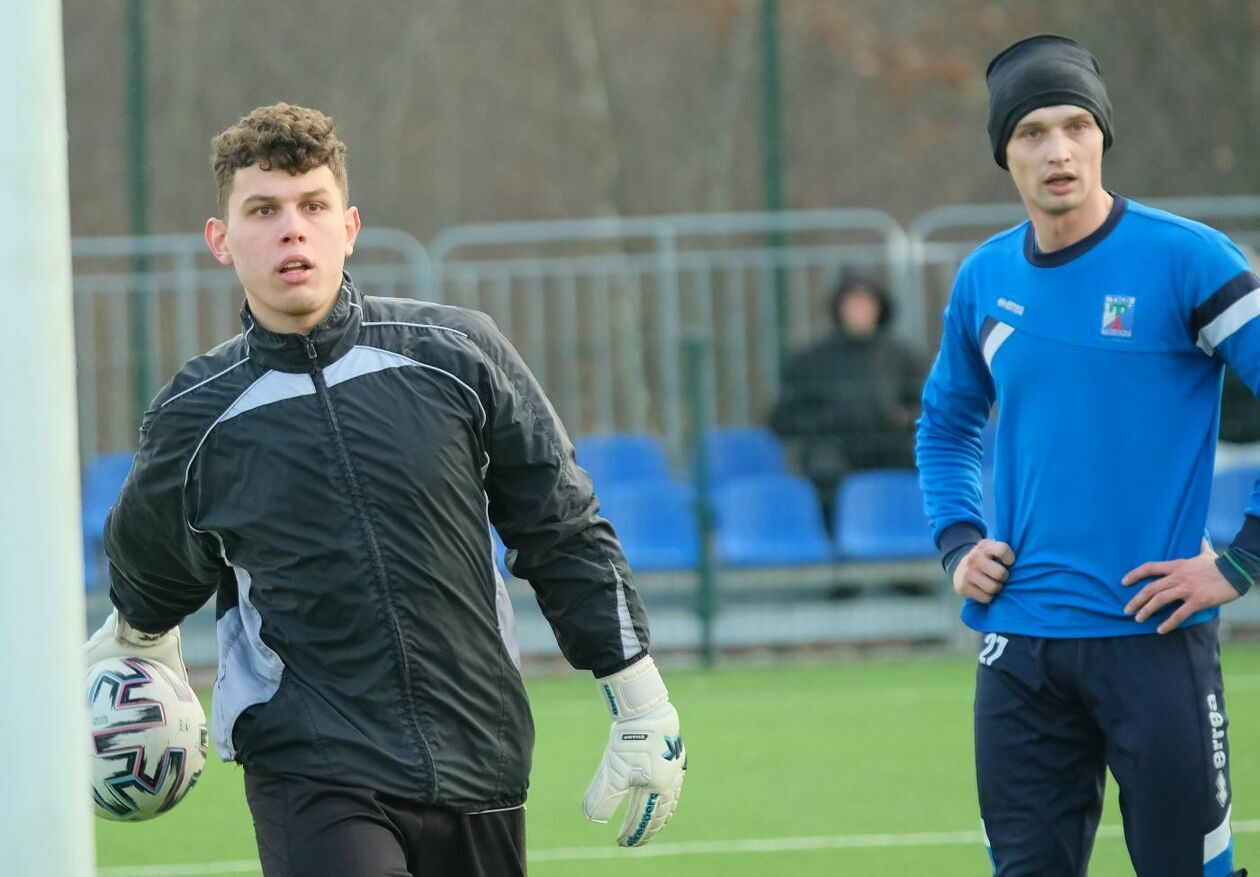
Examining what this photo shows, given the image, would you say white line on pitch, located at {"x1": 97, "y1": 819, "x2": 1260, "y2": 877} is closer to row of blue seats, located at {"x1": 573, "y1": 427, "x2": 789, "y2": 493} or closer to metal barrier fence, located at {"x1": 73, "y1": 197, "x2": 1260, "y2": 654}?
metal barrier fence, located at {"x1": 73, "y1": 197, "x2": 1260, "y2": 654}

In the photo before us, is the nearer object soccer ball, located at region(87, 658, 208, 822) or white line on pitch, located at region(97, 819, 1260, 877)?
soccer ball, located at region(87, 658, 208, 822)

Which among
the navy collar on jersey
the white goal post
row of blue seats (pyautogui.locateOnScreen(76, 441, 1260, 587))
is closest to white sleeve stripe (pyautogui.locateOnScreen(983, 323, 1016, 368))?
the navy collar on jersey

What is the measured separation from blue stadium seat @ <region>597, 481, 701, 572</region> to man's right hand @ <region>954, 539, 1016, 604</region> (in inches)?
251

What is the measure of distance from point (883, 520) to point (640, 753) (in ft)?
22.2

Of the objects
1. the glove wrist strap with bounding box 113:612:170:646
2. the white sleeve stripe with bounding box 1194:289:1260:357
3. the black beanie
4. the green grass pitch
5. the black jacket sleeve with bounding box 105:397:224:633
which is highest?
the black beanie

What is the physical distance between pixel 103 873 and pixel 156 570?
2.72 metres

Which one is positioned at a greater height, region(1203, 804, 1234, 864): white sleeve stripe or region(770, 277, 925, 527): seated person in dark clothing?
region(770, 277, 925, 527): seated person in dark clothing

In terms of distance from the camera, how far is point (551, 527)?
12.4ft

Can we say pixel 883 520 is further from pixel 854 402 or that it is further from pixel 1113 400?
pixel 1113 400

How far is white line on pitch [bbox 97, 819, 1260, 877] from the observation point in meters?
6.29

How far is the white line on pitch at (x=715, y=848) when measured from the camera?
20.6ft

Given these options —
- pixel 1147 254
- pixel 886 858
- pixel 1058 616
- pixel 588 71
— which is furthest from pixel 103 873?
pixel 588 71

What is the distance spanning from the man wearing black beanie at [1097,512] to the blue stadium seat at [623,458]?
6.71m

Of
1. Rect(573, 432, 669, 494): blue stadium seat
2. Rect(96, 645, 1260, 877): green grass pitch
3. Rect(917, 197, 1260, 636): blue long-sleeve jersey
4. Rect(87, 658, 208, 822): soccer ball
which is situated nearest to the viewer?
Rect(917, 197, 1260, 636): blue long-sleeve jersey
